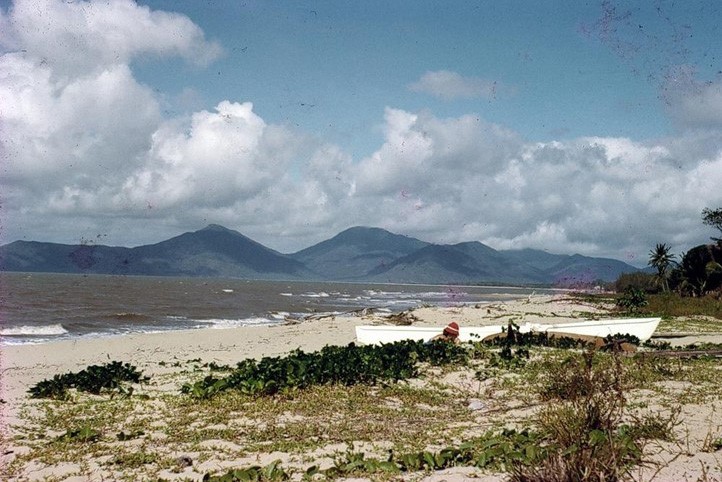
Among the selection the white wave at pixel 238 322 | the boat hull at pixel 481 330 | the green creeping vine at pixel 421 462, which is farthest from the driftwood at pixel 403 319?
the green creeping vine at pixel 421 462

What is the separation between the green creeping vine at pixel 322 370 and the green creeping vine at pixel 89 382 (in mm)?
1481

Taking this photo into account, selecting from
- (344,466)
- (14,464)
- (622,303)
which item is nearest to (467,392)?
(344,466)

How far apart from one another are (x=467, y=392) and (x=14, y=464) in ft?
23.1

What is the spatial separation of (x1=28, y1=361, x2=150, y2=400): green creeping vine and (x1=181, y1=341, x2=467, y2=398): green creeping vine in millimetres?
1481

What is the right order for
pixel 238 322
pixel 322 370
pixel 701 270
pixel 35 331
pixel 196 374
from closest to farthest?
1. pixel 322 370
2. pixel 196 374
3. pixel 35 331
4. pixel 238 322
5. pixel 701 270

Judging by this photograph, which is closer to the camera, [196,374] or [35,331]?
[196,374]

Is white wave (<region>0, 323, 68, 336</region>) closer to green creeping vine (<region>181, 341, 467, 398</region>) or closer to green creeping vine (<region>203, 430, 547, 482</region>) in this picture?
Answer: green creeping vine (<region>181, 341, 467, 398</region>)

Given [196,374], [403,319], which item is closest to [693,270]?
[403,319]

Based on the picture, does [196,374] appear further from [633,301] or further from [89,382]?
[633,301]

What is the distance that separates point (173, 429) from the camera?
24.3 feet

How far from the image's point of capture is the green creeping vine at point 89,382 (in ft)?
31.4

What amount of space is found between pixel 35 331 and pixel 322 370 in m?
19.2

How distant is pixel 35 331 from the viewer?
2370cm

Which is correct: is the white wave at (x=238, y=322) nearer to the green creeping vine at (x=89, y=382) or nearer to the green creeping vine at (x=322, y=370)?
the green creeping vine at (x=322, y=370)
